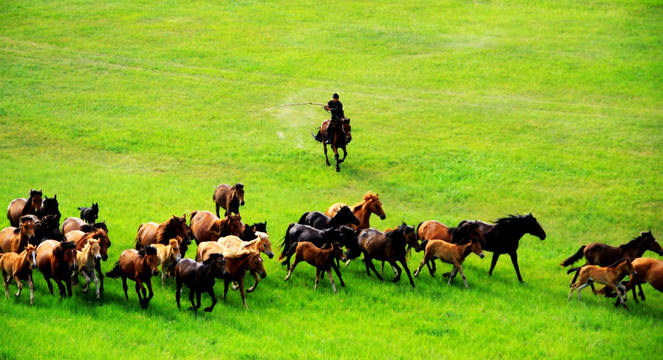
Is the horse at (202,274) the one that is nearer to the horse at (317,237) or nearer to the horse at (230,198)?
the horse at (317,237)

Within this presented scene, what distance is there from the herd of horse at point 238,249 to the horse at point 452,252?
0.08 feet

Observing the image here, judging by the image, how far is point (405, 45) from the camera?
165ft

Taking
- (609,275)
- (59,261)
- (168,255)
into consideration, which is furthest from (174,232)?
(609,275)

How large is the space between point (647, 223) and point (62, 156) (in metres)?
23.5

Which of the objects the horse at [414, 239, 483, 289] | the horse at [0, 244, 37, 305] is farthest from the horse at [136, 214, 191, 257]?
the horse at [414, 239, 483, 289]

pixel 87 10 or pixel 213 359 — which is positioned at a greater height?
pixel 87 10

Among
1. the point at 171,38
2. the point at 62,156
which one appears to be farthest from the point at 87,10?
the point at 62,156

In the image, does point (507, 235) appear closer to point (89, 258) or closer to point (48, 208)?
point (89, 258)

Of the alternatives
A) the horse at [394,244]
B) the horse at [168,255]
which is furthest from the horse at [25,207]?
the horse at [394,244]

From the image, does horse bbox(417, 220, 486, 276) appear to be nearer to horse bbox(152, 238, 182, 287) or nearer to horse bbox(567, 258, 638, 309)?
horse bbox(567, 258, 638, 309)

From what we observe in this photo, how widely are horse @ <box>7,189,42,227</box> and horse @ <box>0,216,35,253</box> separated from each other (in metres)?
1.93

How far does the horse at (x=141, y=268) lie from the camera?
1455 centimetres

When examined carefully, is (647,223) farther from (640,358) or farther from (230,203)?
(230,203)

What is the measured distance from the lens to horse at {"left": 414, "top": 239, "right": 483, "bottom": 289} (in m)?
17.6
